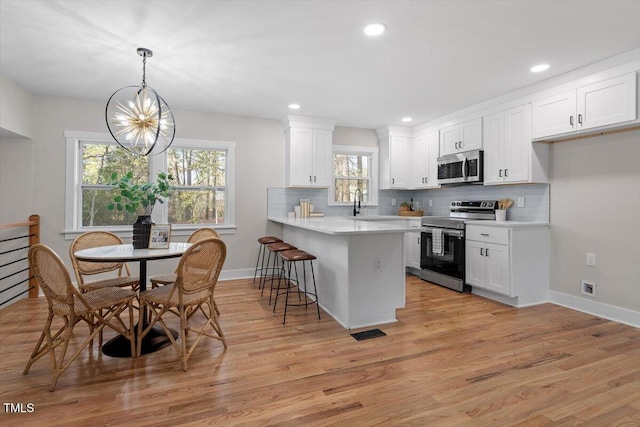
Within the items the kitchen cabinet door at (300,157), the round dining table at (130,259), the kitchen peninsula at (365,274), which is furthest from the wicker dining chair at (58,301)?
the kitchen cabinet door at (300,157)

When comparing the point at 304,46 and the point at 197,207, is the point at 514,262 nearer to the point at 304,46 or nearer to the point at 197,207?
the point at 304,46

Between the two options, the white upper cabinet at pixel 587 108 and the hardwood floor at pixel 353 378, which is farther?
the white upper cabinet at pixel 587 108

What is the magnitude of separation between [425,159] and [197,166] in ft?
11.7

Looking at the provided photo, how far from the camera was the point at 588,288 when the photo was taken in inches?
135

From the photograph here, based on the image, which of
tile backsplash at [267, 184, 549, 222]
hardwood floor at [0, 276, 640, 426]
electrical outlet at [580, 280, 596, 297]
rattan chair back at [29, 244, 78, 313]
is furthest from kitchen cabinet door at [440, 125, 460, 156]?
rattan chair back at [29, 244, 78, 313]

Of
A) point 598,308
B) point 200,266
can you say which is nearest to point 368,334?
point 200,266

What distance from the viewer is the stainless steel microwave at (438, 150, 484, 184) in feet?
14.2

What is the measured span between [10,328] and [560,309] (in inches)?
212

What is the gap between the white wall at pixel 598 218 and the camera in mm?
3098

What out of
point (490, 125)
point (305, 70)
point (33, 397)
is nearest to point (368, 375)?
point (33, 397)

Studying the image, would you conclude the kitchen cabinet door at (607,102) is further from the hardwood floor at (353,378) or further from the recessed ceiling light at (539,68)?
the hardwood floor at (353,378)

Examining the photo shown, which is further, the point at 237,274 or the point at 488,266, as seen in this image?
the point at 237,274

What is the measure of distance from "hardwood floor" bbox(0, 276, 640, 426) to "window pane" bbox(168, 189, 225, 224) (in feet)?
6.70

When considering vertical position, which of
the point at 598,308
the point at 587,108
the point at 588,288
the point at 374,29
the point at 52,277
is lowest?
the point at 598,308
